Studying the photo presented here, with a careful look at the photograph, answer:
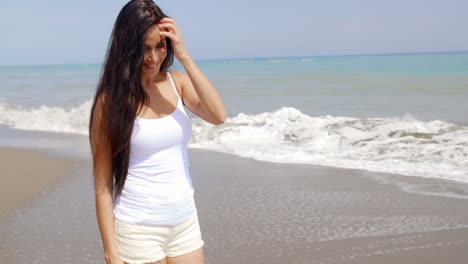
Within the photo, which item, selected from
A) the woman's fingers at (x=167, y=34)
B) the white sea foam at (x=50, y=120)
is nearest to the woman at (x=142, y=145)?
the woman's fingers at (x=167, y=34)

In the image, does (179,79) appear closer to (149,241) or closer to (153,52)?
(153,52)

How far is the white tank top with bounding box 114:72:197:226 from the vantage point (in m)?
1.95

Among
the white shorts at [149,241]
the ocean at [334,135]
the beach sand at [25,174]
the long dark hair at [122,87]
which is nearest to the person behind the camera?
the long dark hair at [122,87]

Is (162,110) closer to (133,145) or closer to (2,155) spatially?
(133,145)

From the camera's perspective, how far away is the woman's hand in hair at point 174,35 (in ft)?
6.44

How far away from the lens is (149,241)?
202 cm

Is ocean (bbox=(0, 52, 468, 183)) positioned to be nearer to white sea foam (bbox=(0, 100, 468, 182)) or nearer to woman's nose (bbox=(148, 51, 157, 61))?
white sea foam (bbox=(0, 100, 468, 182))

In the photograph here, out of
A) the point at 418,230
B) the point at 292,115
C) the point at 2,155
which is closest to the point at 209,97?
the point at 418,230

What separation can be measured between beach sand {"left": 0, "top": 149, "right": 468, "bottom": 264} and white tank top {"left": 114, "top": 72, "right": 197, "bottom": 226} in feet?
7.32

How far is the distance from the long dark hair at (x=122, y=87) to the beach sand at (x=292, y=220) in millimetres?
2423

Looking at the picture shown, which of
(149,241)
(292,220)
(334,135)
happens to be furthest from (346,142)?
(149,241)

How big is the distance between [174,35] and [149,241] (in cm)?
79

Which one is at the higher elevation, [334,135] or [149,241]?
[149,241]

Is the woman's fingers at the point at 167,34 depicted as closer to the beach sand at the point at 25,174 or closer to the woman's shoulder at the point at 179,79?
the woman's shoulder at the point at 179,79
